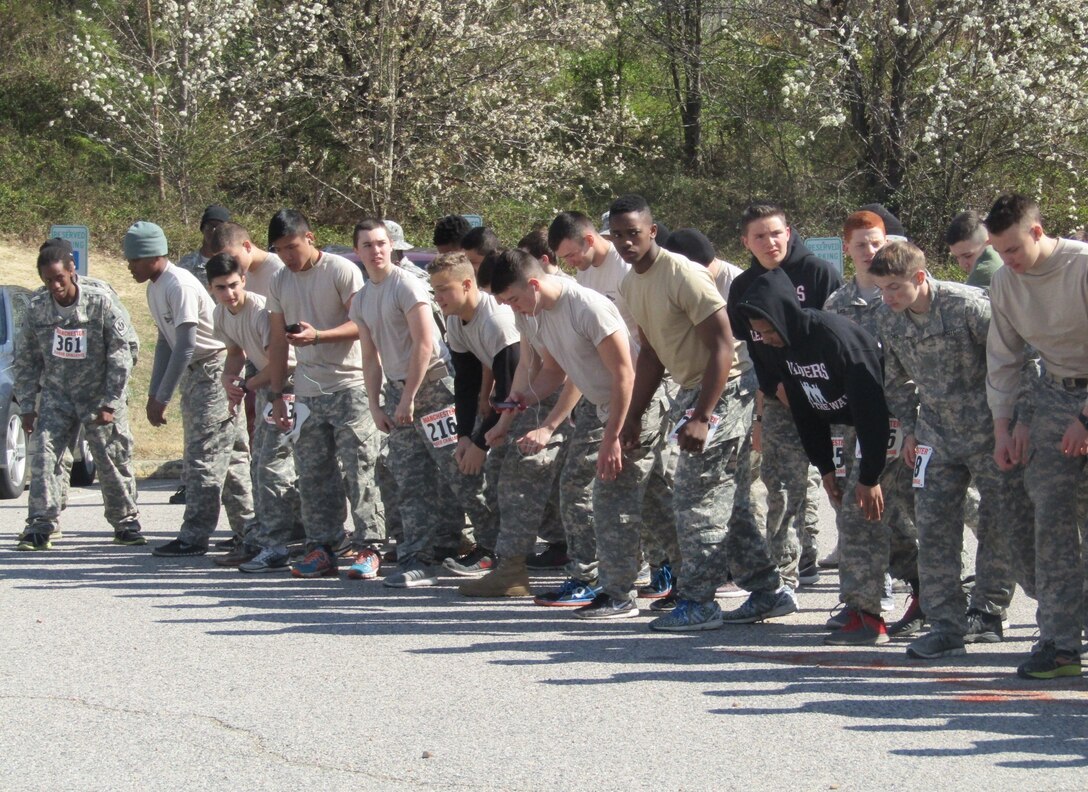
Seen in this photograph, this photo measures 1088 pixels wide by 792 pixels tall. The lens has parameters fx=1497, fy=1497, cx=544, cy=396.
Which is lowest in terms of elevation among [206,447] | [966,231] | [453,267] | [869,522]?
[869,522]

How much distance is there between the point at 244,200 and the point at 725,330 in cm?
2281

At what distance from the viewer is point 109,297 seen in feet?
33.7

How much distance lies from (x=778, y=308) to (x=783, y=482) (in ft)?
4.01

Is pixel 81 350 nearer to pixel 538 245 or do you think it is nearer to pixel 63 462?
pixel 63 462

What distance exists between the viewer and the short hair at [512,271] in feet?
24.0

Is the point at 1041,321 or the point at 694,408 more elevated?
the point at 1041,321

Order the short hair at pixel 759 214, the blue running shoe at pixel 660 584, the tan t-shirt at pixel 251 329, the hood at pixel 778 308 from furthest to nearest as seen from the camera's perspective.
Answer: the tan t-shirt at pixel 251 329 → the blue running shoe at pixel 660 584 → the short hair at pixel 759 214 → the hood at pixel 778 308

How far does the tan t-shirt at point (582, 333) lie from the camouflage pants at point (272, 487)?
2.43 metres

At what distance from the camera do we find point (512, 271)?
7.32m

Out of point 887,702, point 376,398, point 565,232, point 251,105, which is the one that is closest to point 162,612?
point 376,398

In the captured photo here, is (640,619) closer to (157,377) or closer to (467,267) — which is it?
(467,267)

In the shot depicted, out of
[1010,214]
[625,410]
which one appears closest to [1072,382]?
[1010,214]

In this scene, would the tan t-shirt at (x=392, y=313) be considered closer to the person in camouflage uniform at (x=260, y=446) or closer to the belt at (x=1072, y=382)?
the person in camouflage uniform at (x=260, y=446)

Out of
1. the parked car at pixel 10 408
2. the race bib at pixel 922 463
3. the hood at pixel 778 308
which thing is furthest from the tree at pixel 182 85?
the race bib at pixel 922 463
